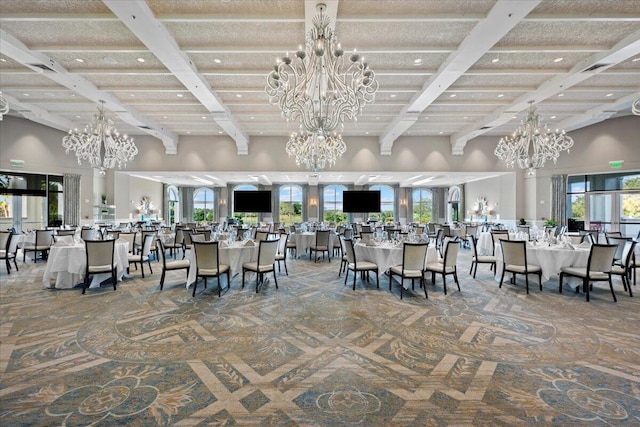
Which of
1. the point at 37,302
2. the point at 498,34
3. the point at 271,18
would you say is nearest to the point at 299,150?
the point at 271,18

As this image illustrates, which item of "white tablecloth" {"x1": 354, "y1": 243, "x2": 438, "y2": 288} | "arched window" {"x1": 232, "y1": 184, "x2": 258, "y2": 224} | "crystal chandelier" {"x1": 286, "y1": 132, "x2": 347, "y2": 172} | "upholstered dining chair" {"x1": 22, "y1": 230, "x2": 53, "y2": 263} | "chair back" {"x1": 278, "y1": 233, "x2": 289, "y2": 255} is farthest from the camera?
"arched window" {"x1": 232, "y1": 184, "x2": 258, "y2": 224}

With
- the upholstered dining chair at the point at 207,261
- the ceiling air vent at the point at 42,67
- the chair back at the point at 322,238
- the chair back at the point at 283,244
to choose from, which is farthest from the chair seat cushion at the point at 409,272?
the ceiling air vent at the point at 42,67

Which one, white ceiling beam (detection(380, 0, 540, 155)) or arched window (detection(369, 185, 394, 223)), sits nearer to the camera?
white ceiling beam (detection(380, 0, 540, 155))

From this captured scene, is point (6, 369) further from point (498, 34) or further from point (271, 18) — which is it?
point (498, 34)

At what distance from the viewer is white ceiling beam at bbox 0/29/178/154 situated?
505 centimetres

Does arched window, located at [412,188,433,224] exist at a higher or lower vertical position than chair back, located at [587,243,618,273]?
higher

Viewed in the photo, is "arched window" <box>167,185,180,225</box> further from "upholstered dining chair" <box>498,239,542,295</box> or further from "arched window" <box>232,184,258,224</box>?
"upholstered dining chair" <box>498,239,542,295</box>

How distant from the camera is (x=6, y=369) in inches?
104

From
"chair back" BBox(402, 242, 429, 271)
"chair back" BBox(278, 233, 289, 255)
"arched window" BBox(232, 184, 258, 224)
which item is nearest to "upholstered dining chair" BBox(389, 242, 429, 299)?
"chair back" BBox(402, 242, 429, 271)

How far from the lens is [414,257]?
16.0ft

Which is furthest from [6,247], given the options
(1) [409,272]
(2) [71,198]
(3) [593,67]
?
(3) [593,67]

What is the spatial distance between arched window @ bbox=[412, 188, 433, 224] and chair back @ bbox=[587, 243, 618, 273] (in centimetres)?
1612

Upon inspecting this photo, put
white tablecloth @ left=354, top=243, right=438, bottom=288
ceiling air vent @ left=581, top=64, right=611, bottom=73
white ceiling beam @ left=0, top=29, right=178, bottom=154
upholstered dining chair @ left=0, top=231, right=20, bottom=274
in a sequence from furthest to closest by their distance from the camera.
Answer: upholstered dining chair @ left=0, top=231, right=20, bottom=274
ceiling air vent @ left=581, top=64, right=611, bottom=73
white tablecloth @ left=354, top=243, right=438, bottom=288
white ceiling beam @ left=0, top=29, right=178, bottom=154

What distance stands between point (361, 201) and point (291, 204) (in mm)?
6024
